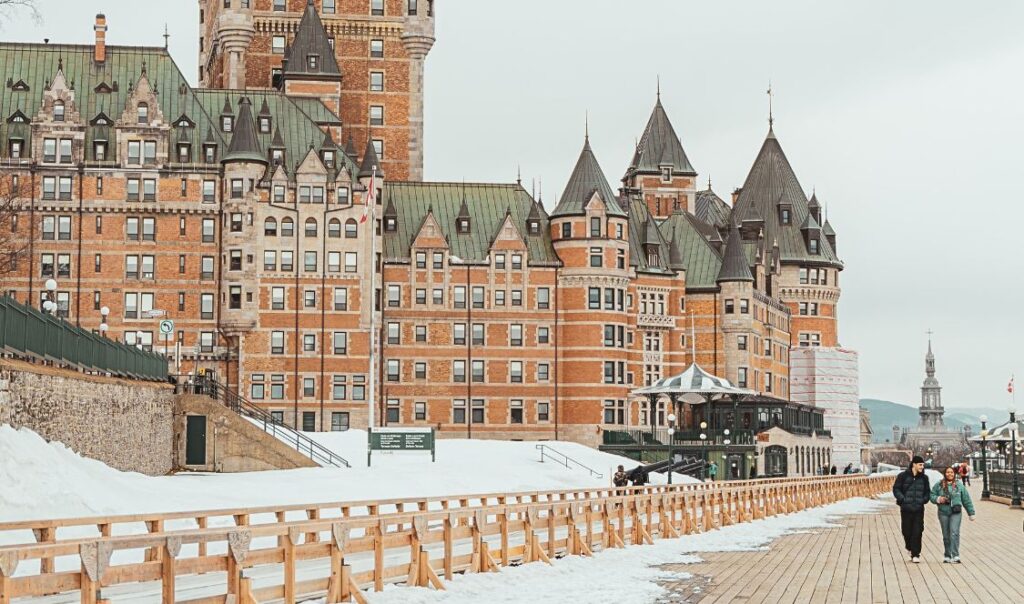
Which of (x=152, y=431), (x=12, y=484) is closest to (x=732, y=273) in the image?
(x=152, y=431)

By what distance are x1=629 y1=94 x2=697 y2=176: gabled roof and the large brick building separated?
18380 mm

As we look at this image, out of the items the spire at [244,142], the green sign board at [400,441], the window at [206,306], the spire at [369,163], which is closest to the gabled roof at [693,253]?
the spire at [369,163]

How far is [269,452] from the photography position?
240ft

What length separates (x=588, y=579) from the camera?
2945 cm

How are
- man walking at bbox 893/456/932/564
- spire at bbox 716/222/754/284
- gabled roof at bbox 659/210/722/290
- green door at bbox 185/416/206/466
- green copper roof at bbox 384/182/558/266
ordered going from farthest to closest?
gabled roof at bbox 659/210/722/290 < spire at bbox 716/222/754/284 < green copper roof at bbox 384/182/558/266 < green door at bbox 185/416/206/466 < man walking at bbox 893/456/932/564

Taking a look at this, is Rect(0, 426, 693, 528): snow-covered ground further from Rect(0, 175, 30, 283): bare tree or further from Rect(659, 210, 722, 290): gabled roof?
Rect(659, 210, 722, 290): gabled roof

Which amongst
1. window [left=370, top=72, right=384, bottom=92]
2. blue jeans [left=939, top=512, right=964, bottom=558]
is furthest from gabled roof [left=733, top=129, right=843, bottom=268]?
blue jeans [left=939, top=512, right=964, bottom=558]

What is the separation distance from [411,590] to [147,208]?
77496 millimetres

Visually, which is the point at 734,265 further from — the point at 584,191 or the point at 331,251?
the point at 331,251

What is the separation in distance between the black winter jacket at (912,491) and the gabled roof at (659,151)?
111483 mm

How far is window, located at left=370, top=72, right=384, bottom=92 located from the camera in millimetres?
118188

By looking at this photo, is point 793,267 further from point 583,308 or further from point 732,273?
point 583,308

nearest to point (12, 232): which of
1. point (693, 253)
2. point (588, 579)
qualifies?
point (693, 253)

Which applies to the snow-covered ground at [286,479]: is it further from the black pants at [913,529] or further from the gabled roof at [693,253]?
the gabled roof at [693,253]
